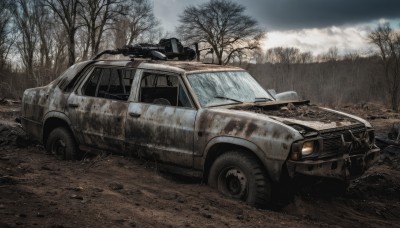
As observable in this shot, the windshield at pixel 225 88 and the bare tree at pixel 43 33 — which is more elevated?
the bare tree at pixel 43 33

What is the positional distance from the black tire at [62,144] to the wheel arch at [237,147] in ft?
8.07

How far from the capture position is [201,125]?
5391 mm

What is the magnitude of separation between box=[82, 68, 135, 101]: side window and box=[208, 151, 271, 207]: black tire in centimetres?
184

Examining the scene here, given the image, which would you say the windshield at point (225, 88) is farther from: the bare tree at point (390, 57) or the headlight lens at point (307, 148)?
the bare tree at point (390, 57)

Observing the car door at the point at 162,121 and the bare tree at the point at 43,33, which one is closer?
the car door at the point at 162,121

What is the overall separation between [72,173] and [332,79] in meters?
54.0

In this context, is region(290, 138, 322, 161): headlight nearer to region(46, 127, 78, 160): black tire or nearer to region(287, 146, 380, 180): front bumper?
region(287, 146, 380, 180): front bumper

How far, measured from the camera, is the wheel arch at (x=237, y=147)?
190 inches

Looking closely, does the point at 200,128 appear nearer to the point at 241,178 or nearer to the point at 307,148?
the point at 241,178

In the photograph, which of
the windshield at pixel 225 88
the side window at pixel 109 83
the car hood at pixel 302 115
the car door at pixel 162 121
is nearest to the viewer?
the car hood at pixel 302 115

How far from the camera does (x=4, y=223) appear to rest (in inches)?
145

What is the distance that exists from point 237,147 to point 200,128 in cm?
50

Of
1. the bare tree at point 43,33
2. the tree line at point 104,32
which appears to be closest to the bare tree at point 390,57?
the tree line at point 104,32

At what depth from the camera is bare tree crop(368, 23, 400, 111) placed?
2987 centimetres
